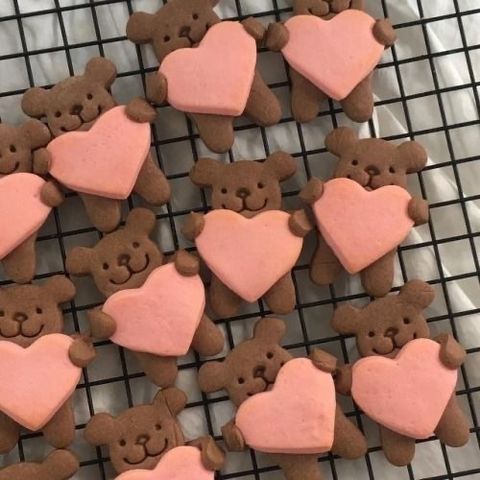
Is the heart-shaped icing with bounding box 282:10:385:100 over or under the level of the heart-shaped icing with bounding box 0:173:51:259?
over

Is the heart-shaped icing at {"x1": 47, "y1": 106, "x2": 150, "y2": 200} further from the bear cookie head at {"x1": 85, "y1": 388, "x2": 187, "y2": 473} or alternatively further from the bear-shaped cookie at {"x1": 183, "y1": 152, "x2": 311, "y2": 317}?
the bear cookie head at {"x1": 85, "y1": 388, "x2": 187, "y2": 473}

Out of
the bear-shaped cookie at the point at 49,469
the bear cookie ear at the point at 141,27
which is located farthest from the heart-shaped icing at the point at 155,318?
the bear cookie ear at the point at 141,27

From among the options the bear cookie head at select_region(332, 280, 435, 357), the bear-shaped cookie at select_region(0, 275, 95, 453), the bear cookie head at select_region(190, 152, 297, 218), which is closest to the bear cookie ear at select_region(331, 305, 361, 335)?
the bear cookie head at select_region(332, 280, 435, 357)

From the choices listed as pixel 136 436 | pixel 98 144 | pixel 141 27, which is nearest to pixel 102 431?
pixel 136 436

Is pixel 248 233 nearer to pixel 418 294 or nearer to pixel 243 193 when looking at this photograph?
pixel 243 193

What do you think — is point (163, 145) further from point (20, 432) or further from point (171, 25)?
point (20, 432)

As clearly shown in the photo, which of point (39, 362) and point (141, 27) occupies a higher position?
point (141, 27)

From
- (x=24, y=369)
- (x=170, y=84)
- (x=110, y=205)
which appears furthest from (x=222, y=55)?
(x=24, y=369)

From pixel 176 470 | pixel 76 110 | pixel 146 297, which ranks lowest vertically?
pixel 176 470
